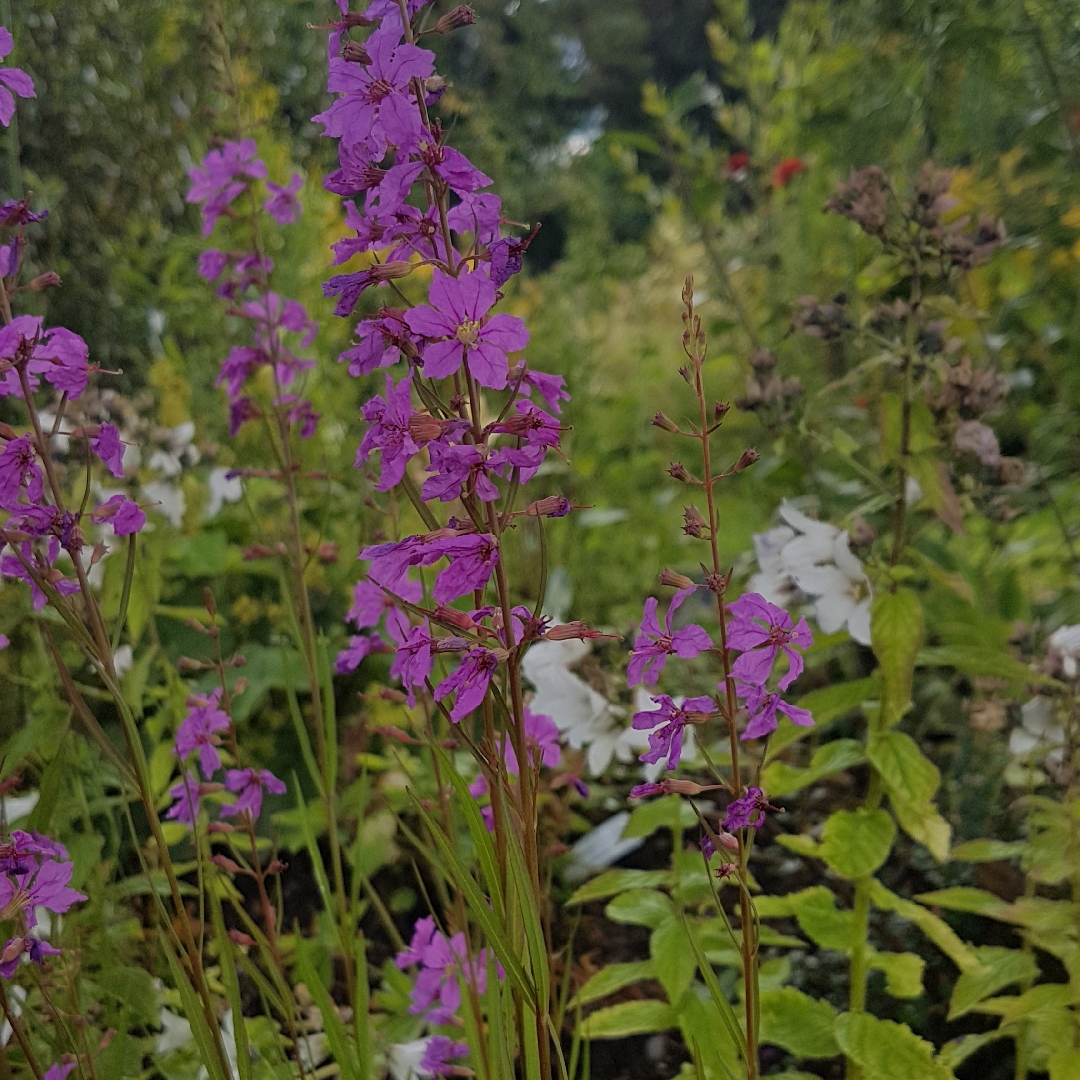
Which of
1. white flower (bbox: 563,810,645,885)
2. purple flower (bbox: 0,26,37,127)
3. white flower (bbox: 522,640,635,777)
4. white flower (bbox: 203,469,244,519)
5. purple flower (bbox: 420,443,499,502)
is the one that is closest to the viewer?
purple flower (bbox: 420,443,499,502)

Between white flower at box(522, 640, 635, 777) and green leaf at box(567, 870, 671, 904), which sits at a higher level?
white flower at box(522, 640, 635, 777)

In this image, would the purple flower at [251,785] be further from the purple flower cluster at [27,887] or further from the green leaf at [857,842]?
the green leaf at [857,842]

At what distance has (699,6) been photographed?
10633 mm

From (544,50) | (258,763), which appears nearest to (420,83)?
(258,763)

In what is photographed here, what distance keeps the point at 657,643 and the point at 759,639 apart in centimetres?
7

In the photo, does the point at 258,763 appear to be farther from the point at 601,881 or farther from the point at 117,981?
the point at 601,881

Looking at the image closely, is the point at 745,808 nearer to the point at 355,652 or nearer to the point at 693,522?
the point at 693,522

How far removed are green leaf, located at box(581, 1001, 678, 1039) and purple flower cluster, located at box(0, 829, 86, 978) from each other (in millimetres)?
540

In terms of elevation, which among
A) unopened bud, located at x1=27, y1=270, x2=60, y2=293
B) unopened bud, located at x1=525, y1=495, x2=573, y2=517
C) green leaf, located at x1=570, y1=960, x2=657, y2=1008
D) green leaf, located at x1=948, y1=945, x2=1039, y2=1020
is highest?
unopened bud, located at x1=27, y1=270, x2=60, y2=293

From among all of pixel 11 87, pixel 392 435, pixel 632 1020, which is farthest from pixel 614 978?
pixel 11 87

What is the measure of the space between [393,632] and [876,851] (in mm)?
542

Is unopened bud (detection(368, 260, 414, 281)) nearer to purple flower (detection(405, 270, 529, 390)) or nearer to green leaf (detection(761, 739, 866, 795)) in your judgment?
purple flower (detection(405, 270, 529, 390))

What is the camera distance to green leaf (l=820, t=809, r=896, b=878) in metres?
0.96

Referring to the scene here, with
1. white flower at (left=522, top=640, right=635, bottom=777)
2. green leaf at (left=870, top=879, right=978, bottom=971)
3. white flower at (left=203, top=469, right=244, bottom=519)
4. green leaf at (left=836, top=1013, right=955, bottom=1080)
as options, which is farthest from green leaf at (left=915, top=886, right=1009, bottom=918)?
white flower at (left=203, top=469, right=244, bottom=519)
